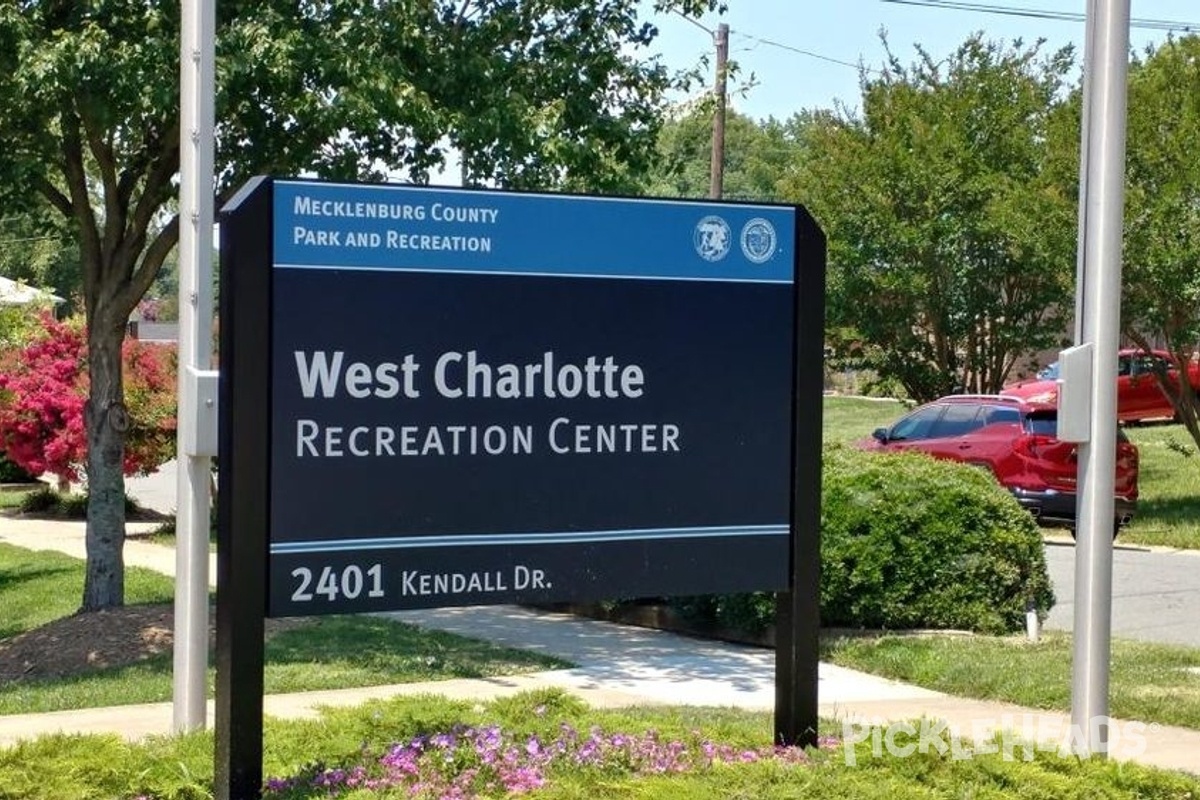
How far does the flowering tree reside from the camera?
73.4 feet

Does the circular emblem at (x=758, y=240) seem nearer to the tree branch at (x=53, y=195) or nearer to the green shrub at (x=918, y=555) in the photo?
the green shrub at (x=918, y=555)

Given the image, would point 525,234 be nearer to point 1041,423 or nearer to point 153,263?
point 153,263

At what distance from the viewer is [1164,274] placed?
20.1m

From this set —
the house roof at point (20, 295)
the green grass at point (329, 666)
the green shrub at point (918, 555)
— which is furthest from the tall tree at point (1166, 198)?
the house roof at point (20, 295)

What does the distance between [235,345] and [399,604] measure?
3.16 feet

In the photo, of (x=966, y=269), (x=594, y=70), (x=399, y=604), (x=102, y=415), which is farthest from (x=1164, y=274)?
(x=399, y=604)

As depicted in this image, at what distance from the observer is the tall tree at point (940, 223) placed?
24.5 meters

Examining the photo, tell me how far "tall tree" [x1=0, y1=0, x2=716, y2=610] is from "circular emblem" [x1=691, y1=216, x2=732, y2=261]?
5.51 metres

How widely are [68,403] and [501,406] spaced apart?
1900 cm

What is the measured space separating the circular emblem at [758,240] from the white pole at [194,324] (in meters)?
2.46

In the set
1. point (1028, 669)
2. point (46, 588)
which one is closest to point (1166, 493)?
point (1028, 669)

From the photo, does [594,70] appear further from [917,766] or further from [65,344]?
[65,344]

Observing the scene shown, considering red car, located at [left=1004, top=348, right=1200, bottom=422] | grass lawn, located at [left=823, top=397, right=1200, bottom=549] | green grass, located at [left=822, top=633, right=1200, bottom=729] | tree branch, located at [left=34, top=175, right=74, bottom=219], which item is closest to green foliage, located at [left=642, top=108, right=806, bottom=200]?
grass lawn, located at [left=823, top=397, right=1200, bottom=549]

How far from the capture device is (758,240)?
5945mm
